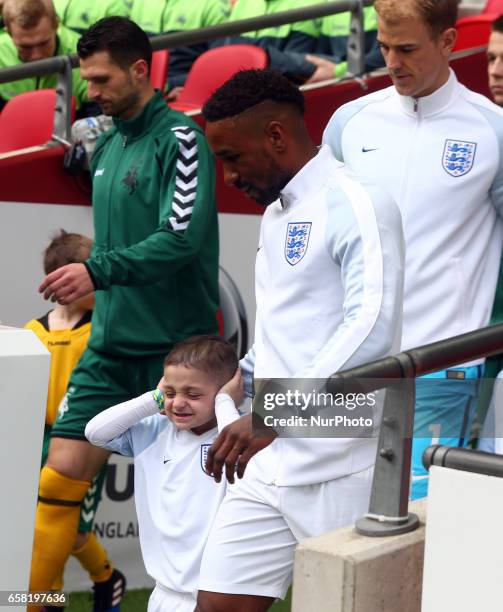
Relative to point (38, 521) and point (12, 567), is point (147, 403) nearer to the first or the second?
point (12, 567)

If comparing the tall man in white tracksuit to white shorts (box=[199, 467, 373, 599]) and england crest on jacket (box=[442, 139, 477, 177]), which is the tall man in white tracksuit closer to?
england crest on jacket (box=[442, 139, 477, 177])

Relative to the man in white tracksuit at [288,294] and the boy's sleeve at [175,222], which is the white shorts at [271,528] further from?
the boy's sleeve at [175,222]

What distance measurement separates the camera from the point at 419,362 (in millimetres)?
2676

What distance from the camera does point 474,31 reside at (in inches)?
292

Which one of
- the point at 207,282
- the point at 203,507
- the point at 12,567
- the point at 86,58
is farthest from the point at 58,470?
the point at 12,567

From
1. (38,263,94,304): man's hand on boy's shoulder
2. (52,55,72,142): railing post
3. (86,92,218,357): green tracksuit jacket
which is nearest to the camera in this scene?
(38,263,94,304): man's hand on boy's shoulder

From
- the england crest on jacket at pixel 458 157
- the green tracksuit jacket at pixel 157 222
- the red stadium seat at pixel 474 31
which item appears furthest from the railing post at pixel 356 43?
the england crest on jacket at pixel 458 157

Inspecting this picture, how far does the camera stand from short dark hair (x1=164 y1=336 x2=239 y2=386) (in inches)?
150

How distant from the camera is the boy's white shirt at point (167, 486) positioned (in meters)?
3.90

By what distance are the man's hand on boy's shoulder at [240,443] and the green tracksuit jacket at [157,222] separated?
1.75 m

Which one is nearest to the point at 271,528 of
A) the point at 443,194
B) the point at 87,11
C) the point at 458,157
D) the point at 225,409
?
the point at 225,409

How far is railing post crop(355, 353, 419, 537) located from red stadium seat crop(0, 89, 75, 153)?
394cm

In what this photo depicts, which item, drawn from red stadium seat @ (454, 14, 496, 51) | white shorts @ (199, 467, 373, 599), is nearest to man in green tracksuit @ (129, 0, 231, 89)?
red stadium seat @ (454, 14, 496, 51)

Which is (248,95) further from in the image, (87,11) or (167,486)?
(87,11)
